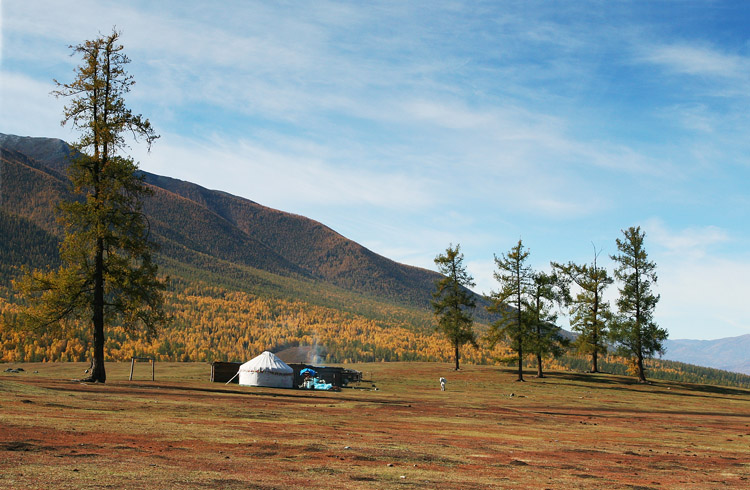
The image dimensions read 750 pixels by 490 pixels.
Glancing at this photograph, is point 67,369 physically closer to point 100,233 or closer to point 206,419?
point 100,233

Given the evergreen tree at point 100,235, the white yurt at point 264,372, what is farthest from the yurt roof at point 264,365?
the evergreen tree at point 100,235

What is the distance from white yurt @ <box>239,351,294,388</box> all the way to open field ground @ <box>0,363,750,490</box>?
19.1 metres

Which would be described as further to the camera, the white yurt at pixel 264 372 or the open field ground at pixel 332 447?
the white yurt at pixel 264 372

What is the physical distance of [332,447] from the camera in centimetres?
1398

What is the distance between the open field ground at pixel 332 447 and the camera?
31.5 ft

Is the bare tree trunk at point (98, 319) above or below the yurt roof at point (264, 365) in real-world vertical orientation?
above

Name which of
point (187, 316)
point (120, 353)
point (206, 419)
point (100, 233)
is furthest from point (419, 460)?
point (187, 316)

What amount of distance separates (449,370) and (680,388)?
23.8 metres

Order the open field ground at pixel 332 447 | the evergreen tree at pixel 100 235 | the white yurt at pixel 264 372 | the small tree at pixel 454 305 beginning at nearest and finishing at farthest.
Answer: the open field ground at pixel 332 447, the evergreen tree at pixel 100 235, the white yurt at pixel 264 372, the small tree at pixel 454 305

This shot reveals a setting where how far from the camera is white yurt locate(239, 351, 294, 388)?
1827 inches

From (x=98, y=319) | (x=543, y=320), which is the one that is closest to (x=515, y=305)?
(x=543, y=320)

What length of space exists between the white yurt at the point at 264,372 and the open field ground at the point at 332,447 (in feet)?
62.6

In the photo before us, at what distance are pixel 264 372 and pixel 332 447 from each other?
33782 millimetres

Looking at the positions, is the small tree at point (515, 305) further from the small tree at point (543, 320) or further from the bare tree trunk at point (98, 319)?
the bare tree trunk at point (98, 319)
